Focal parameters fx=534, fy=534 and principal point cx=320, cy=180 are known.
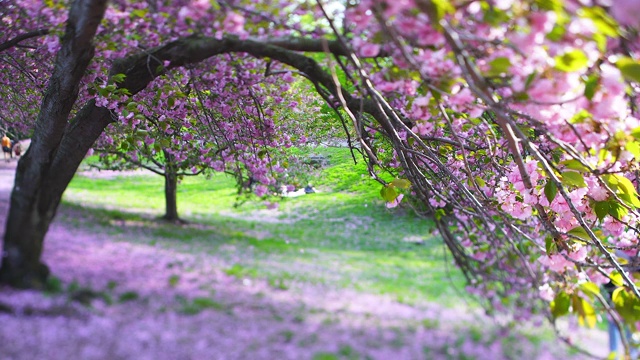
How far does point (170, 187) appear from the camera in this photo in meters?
2.07

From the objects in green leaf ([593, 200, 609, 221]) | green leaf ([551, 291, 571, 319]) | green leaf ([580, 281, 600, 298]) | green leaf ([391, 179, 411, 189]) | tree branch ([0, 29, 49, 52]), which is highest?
tree branch ([0, 29, 49, 52])

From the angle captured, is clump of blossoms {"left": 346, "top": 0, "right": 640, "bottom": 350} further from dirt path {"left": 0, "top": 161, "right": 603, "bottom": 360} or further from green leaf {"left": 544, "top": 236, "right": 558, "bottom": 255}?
dirt path {"left": 0, "top": 161, "right": 603, "bottom": 360}

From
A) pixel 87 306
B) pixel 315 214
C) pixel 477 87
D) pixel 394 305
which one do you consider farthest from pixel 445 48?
→ pixel 315 214

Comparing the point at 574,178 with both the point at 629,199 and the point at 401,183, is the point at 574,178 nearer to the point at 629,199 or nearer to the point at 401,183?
the point at 629,199

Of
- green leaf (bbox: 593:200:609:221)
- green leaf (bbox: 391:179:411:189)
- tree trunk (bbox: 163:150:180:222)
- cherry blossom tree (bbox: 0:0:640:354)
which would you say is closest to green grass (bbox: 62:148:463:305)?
tree trunk (bbox: 163:150:180:222)

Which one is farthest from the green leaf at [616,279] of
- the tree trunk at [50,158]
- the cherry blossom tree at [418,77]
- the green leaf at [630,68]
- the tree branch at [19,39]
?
the tree branch at [19,39]

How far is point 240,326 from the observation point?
105 cm

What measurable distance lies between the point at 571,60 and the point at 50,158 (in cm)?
79

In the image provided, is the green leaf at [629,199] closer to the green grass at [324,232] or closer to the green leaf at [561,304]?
the green leaf at [561,304]

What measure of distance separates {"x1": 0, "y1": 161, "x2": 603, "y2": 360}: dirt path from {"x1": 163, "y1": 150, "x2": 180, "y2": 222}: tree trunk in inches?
18.3

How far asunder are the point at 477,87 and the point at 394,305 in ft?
4.90

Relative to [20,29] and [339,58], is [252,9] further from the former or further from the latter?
[20,29]

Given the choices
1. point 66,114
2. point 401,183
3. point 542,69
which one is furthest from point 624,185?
point 66,114

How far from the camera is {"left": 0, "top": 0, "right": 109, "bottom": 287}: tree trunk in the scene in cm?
60
